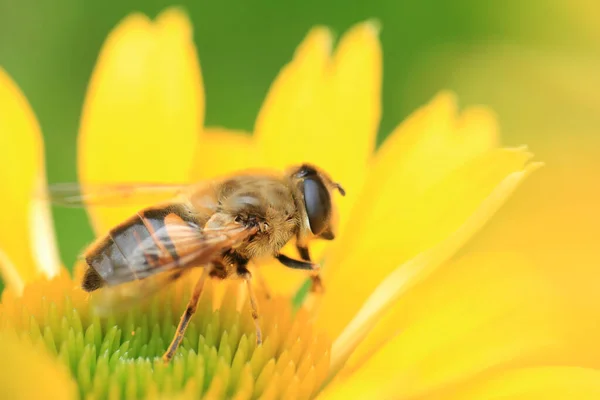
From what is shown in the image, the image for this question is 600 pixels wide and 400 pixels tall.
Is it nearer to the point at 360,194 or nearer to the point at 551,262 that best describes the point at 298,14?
the point at 360,194

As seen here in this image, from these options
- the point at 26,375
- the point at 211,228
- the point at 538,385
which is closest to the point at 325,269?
the point at 211,228

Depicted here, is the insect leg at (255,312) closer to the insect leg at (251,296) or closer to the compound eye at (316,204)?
the insect leg at (251,296)

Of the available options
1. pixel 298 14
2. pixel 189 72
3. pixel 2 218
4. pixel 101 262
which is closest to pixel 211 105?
pixel 298 14

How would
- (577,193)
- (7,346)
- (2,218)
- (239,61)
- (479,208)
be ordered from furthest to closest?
(239,61), (2,218), (577,193), (479,208), (7,346)

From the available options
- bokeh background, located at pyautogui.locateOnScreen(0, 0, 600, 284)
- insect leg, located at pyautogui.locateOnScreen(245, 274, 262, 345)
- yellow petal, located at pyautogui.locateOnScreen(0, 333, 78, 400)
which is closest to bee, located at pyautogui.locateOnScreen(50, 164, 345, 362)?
insect leg, located at pyautogui.locateOnScreen(245, 274, 262, 345)

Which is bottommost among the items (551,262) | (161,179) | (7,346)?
(7,346)

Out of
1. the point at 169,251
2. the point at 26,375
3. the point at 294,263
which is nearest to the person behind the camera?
the point at 26,375

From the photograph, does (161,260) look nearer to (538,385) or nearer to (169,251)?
(169,251)
